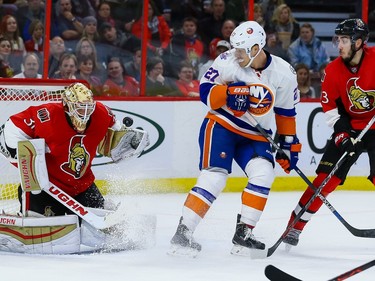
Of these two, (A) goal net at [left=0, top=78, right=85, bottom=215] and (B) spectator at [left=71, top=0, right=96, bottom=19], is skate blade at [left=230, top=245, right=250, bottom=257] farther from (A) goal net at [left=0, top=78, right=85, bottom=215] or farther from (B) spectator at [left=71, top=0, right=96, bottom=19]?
(B) spectator at [left=71, top=0, right=96, bottom=19]

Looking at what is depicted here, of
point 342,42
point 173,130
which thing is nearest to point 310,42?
point 173,130

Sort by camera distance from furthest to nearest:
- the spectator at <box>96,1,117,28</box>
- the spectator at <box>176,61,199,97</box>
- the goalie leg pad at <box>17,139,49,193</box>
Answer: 1. the spectator at <box>176,61,199,97</box>
2. the spectator at <box>96,1,117,28</box>
3. the goalie leg pad at <box>17,139,49,193</box>

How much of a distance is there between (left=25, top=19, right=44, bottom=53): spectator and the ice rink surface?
44.1 inches

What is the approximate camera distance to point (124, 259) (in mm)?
4852

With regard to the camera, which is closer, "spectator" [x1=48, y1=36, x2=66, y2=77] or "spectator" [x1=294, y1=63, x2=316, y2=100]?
"spectator" [x1=48, y1=36, x2=66, y2=77]

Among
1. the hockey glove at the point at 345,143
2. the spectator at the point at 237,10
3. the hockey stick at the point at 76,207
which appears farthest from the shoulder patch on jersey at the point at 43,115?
the spectator at the point at 237,10

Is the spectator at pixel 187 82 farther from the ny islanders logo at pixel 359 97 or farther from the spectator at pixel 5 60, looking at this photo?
the ny islanders logo at pixel 359 97

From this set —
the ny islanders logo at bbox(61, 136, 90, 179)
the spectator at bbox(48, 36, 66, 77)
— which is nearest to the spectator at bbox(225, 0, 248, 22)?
the spectator at bbox(48, 36, 66, 77)

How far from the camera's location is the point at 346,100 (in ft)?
17.5

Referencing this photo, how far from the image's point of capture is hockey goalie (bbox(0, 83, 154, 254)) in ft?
16.0

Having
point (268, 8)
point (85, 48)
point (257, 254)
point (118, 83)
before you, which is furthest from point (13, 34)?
point (257, 254)

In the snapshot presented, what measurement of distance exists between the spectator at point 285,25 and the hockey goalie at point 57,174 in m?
2.96

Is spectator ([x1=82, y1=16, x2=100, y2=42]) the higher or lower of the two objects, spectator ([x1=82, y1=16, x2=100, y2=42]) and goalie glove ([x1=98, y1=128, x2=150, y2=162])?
the higher

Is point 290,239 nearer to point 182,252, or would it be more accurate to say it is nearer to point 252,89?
point 182,252
